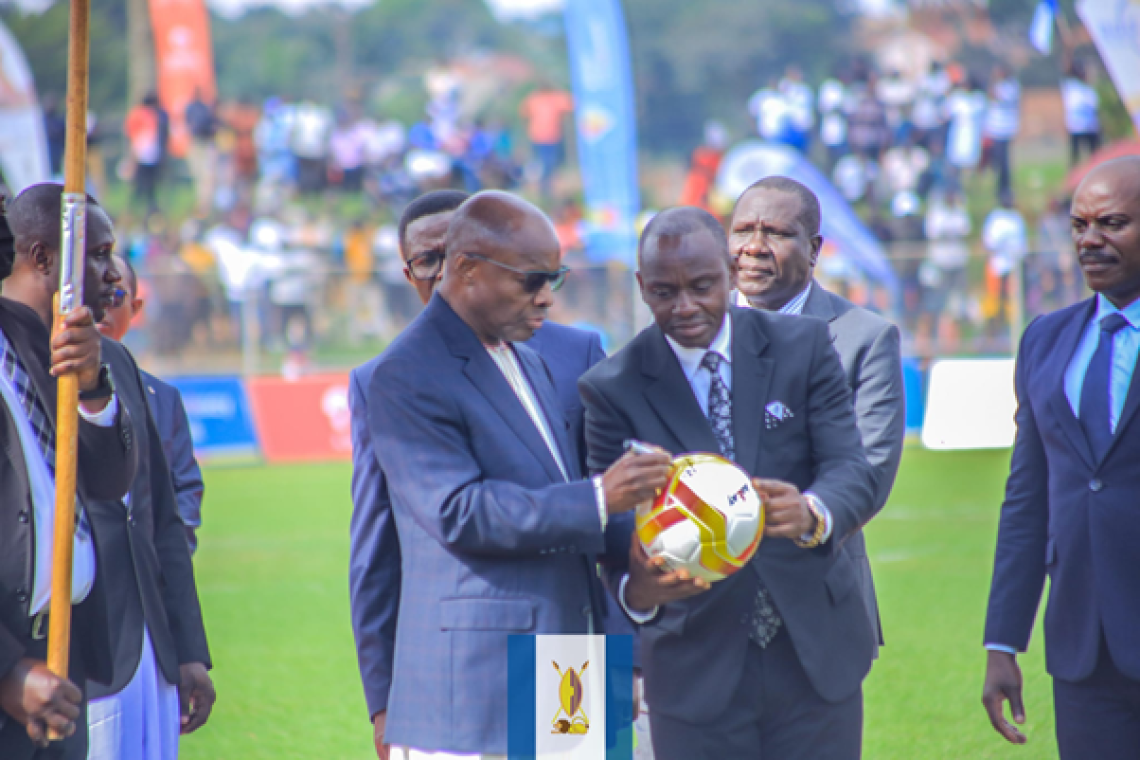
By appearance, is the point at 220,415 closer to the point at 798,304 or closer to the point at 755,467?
the point at 798,304

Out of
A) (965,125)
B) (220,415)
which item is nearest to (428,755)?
(220,415)

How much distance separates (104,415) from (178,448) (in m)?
1.93

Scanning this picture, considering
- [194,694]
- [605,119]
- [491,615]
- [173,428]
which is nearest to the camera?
[491,615]

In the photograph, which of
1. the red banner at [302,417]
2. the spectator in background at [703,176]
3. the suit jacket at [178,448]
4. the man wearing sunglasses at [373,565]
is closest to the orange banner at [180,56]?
the spectator in background at [703,176]

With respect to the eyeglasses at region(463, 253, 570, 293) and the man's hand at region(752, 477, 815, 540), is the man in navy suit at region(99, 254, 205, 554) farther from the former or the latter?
the man's hand at region(752, 477, 815, 540)

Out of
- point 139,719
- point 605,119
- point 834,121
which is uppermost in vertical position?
point 834,121

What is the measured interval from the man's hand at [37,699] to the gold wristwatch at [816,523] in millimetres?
1886

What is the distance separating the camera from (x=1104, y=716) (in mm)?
3824

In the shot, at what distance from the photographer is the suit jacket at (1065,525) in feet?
12.4

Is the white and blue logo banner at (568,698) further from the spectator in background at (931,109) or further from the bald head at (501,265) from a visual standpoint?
the spectator in background at (931,109)

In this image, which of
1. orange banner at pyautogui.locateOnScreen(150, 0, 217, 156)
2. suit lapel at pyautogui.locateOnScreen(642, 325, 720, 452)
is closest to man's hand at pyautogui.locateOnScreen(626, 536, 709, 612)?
suit lapel at pyautogui.locateOnScreen(642, 325, 720, 452)

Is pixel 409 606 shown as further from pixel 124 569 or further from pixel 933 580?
pixel 933 580

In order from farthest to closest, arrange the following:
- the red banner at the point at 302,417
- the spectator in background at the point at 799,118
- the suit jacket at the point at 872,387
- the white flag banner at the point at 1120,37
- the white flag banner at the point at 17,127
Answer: the spectator in background at the point at 799,118 < the white flag banner at the point at 17,127 < the red banner at the point at 302,417 < the white flag banner at the point at 1120,37 < the suit jacket at the point at 872,387

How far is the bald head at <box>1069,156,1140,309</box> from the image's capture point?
3.91 metres
